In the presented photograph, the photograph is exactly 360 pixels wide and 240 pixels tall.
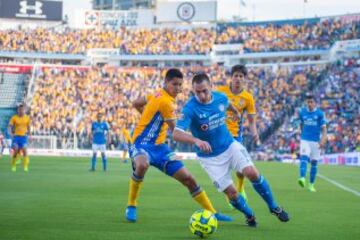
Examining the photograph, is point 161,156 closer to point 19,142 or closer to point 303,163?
point 303,163

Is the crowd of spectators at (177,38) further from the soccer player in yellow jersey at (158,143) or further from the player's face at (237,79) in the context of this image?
the soccer player in yellow jersey at (158,143)

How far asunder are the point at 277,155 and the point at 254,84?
39.6ft

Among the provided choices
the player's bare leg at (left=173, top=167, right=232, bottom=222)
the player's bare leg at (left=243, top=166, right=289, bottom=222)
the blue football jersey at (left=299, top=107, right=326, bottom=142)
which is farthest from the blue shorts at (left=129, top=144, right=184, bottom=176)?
the blue football jersey at (left=299, top=107, right=326, bottom=142)

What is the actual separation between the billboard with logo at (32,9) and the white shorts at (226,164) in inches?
2822

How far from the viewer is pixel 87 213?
13078mm

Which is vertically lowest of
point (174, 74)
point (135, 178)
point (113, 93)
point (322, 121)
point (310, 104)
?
point (113, 93)

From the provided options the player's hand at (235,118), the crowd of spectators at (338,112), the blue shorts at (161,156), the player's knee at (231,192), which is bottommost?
the crowd of spectators at (338,112)

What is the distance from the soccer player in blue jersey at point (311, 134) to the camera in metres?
21.1

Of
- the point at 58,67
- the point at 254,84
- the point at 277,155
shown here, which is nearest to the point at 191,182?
the point at 277,155

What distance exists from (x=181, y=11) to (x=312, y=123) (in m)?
60.5

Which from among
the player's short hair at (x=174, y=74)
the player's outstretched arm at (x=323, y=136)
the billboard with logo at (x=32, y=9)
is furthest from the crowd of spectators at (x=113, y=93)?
the player's short hair at (x=174, y=74)

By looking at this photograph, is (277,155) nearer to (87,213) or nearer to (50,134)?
(50,134)

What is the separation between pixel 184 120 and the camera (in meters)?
10.7

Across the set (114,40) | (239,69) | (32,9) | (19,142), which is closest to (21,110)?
(19,142)
